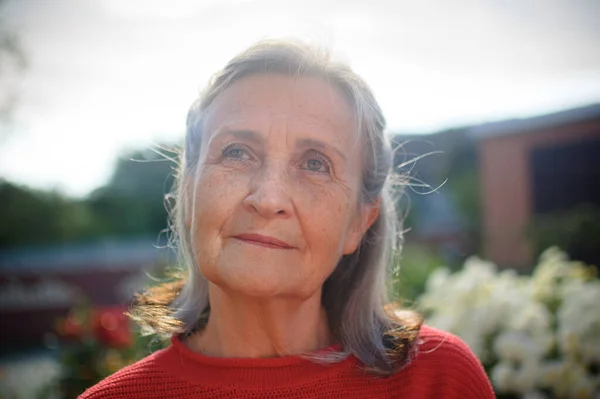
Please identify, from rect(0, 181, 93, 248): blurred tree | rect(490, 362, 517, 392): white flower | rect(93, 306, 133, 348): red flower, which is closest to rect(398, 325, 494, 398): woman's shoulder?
rect(490, 362, 517, 392): white flower

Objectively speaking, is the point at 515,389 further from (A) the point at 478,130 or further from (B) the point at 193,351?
(A) the point at 478,130

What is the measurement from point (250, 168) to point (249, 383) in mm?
673

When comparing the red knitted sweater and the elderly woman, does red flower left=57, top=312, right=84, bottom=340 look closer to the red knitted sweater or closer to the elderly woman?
the elderly woman

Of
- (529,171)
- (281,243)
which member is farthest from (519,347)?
(529,171)

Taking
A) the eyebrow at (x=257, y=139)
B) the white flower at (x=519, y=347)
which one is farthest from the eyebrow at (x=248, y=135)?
the white flower at (x=519, y=347)

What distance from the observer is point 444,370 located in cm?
180

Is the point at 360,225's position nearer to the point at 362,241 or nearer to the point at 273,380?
the point at 362,241

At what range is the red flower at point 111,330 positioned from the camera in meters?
3.95

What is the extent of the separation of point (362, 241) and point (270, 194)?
636 millimetres

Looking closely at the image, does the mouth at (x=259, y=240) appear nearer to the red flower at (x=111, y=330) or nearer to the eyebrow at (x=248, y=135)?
the eyebrow at (x=248, y=135)

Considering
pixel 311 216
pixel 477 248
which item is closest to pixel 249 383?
pixel 311 216

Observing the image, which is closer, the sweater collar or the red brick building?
the sweater collar

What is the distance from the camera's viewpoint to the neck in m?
1.70

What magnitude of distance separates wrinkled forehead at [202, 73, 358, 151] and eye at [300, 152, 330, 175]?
7 cm
